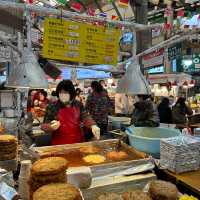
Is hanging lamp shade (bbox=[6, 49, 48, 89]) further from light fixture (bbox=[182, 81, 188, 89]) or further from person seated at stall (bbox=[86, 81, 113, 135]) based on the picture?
light fixture (bbox=[182, 81, 188, 89])

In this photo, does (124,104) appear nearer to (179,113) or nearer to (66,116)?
(179,113)

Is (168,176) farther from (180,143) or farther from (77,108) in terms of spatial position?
(77,108)

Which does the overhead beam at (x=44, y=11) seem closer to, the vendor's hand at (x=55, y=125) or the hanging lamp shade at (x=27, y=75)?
the hanging lamp shade at (x=27, y=75)

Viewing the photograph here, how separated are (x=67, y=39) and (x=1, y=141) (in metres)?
1.46

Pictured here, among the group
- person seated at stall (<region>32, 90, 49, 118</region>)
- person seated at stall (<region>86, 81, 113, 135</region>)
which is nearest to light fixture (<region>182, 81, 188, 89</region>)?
person seated at stall (<region>32, 90, 49, 118</region>)

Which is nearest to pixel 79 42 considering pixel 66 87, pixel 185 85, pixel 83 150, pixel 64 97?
pixel 66 87

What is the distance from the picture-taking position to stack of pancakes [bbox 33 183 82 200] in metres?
1.48

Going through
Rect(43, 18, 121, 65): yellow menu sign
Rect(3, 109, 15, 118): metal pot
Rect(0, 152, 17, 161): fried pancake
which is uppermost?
Rect(43, 18, 121, 65): yellow menu sign

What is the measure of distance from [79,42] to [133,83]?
80 centimetres

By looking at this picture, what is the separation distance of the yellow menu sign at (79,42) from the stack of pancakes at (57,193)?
183 cm

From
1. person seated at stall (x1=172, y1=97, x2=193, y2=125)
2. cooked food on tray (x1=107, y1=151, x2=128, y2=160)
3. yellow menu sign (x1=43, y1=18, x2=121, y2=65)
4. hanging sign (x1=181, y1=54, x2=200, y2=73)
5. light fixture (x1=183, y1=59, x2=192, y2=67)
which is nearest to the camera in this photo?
cooked food on tray (x1=107, y1=151, x2=128, y2=160)

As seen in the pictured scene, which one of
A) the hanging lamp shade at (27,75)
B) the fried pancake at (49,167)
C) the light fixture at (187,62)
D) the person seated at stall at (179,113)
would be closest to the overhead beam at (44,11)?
the hanging lamp shade at (27,75)

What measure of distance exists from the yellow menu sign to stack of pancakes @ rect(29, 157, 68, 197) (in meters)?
1.66

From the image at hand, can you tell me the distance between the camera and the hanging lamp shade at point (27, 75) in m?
2.73
